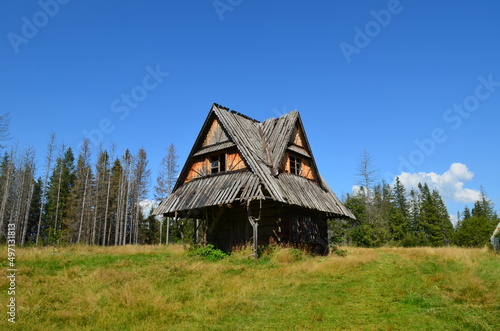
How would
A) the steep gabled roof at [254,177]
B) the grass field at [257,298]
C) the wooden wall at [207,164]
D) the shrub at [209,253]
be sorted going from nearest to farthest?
the grass field at [257,298]
the shrub at [209,253]
the steep gabled roof at [254,177]
the wooden wall at [207,164]

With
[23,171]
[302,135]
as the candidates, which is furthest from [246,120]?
[23,171]

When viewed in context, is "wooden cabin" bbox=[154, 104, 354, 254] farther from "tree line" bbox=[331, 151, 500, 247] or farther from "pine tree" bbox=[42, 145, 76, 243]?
"pine tree" bbox=[42, 145, 76, 243]

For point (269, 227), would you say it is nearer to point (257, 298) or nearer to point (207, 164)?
point (207, 164)

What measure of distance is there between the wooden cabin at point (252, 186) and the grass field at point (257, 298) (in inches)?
227

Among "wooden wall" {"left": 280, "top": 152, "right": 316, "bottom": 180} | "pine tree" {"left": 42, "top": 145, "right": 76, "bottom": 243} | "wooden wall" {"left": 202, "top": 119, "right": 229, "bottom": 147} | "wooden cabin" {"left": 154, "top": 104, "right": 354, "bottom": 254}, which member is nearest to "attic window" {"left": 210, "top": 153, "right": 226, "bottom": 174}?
"wooden cabin" {"left": 154, "top": 104, "right": 354, "bottom": 254}

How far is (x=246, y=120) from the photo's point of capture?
24844 mm

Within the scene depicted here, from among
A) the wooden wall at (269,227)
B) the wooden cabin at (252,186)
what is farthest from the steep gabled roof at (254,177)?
the wooden wall at (269,227)

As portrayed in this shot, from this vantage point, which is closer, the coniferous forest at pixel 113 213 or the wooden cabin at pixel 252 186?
the wooden cabin at pixel 252 186

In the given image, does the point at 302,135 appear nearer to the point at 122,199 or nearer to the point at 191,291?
the point at 191,291

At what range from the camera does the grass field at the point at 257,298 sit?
6.98 meters

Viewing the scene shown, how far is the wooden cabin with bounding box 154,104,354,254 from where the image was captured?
18516mm

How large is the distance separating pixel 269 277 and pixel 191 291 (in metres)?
3.19

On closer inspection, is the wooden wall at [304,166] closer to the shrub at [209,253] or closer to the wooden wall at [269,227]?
the wooden wall at [269,227]

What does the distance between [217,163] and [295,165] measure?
507 centimetres
